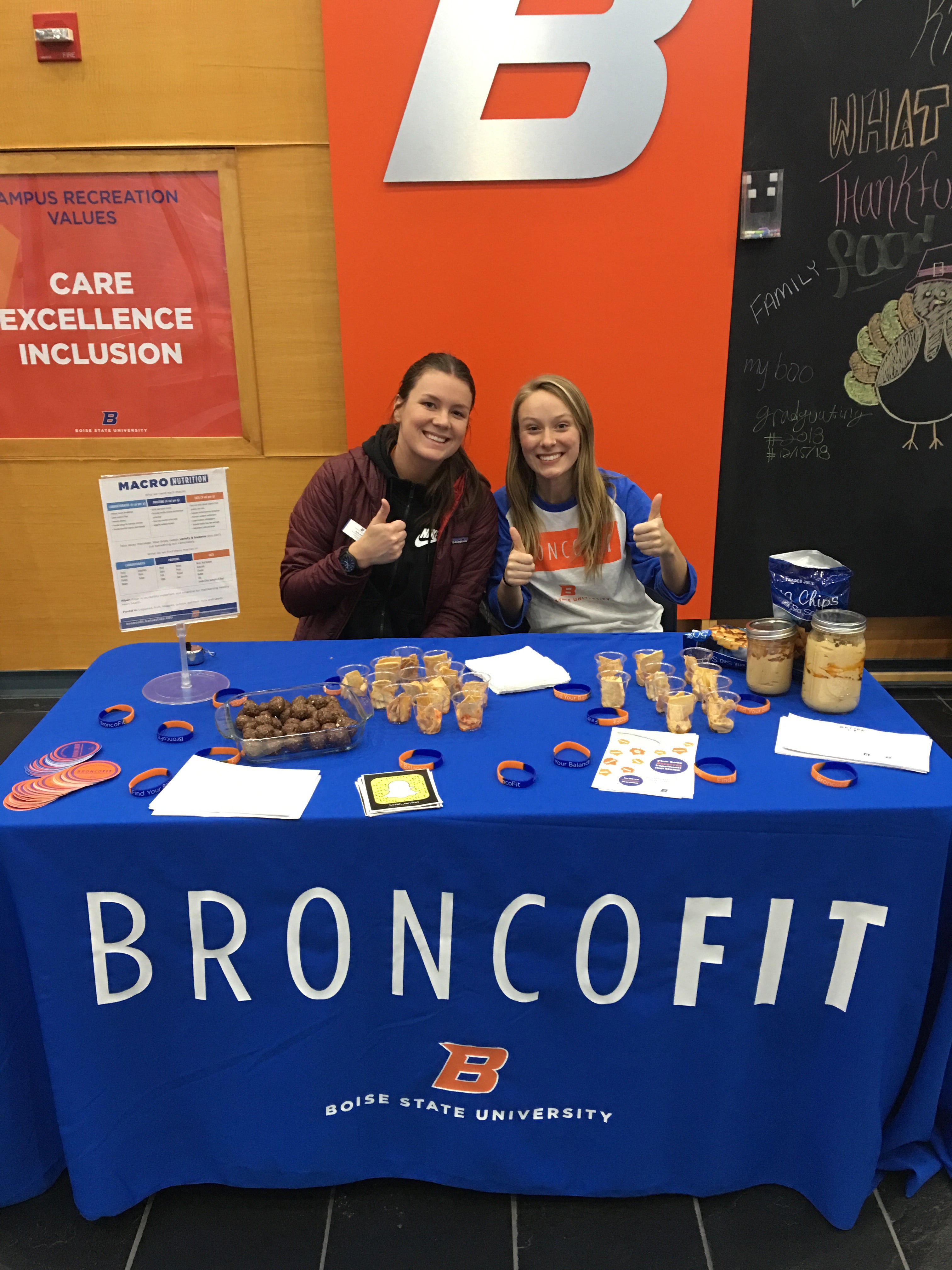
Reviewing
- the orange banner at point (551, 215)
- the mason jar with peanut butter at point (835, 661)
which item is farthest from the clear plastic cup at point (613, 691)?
the orange banner at point (551, 215)

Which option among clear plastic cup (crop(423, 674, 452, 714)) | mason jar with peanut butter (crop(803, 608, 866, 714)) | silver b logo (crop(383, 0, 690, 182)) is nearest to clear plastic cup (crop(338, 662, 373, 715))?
clear plastic cup (crop(423, 674, 452, 714))

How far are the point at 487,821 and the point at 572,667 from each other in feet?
2.11

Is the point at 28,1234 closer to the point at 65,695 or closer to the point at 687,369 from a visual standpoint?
the point at 65,695

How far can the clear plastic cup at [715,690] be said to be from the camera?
1630 millimetres

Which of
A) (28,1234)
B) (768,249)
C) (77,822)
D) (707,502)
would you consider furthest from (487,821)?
(768,249)

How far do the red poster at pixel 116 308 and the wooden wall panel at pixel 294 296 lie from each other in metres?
0.13

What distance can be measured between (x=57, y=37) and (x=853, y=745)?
356 centimetres

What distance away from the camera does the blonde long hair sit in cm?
230

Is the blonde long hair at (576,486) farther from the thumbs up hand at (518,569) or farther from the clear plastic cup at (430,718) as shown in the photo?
the clear plastic cup at (430,718)

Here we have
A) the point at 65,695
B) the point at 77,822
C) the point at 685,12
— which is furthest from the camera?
the point at 685,12

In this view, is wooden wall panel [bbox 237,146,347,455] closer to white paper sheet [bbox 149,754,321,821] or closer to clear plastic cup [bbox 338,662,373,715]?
clear plastic cup [bbox 338,662,373,715]

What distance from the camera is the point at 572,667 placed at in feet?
6.29

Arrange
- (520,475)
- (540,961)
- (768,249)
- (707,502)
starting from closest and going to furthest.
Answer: (540,961) < (520,475) < (768,249) < (707,502)

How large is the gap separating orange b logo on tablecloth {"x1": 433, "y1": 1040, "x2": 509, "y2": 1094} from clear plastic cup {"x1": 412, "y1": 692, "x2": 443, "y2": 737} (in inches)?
21.4
